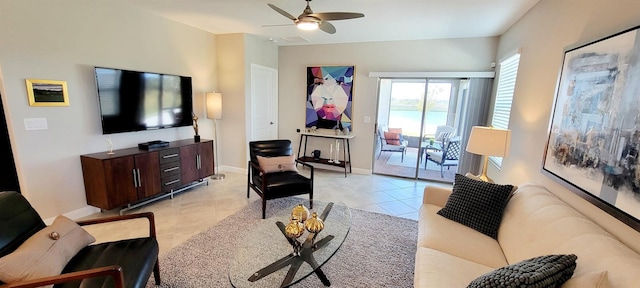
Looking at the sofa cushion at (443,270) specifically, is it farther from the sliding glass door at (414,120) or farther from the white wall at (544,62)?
the sliding glass door at (414,120)

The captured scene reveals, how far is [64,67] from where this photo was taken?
280cm

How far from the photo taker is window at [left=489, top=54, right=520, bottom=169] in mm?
3321

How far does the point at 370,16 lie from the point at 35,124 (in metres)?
3.86

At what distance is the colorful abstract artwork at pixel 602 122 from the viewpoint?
132 centimetres

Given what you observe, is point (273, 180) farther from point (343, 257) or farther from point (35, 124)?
point (35, 124)

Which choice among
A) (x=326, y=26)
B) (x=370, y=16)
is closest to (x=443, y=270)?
(x=326, y=26)

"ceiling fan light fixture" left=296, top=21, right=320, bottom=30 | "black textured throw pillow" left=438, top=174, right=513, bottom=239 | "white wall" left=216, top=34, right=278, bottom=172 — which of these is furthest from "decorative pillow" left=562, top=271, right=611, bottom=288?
"white wall" left=216, top=34, right=278, bottom=172

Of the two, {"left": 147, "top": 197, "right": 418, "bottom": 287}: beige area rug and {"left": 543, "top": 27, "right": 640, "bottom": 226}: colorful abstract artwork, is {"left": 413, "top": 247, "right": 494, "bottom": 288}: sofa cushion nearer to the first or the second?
Answer: {"left": 147, "top": 197, "right": 418, "bottom": 287}: beige area rug

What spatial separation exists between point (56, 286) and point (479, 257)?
250cm

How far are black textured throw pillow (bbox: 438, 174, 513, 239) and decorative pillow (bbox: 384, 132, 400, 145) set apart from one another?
9.08ft

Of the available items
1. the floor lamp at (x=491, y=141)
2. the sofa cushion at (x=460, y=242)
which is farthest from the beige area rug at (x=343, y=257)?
the floor lamp at (x=491, y=141)

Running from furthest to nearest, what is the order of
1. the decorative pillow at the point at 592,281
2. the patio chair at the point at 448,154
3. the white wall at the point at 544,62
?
the patio chair at the point at 448,154 < the white wall at the point at 544,62 < the decorative pillow at the point at 592,281

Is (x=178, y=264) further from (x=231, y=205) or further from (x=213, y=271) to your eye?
(x=231, y=205)

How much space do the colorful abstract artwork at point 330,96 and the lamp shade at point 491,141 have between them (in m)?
2.76
